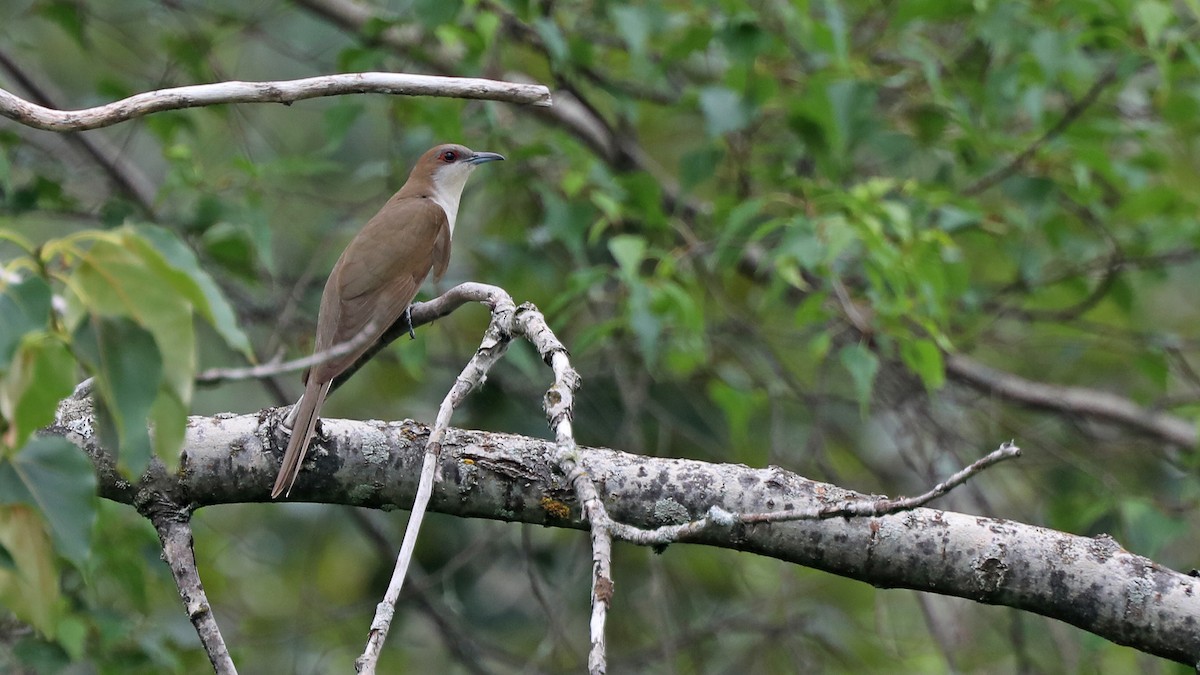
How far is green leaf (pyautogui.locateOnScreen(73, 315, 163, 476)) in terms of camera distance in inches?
→ 59.7

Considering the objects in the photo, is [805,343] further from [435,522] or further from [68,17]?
[68,17]

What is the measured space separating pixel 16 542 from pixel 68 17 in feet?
13.2

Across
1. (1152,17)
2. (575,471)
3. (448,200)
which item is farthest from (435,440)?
(1152,17)

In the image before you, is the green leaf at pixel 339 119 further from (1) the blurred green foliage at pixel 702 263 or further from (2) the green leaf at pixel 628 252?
A: (2) the green leaf at pixel 628 252

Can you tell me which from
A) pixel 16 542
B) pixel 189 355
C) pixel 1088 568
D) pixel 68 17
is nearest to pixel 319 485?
pixel 16 542

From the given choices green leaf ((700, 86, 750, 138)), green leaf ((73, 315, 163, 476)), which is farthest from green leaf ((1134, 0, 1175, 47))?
green leaf ((73, 315, 163, 476))

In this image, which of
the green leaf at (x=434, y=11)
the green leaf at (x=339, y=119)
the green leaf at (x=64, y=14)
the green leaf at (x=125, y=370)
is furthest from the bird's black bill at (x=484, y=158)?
the green leaf at (x=125, y=370)

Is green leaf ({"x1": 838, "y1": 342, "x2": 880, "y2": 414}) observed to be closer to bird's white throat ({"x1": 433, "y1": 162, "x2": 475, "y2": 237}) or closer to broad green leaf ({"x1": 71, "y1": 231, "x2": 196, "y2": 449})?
bird's white throat ({"x1": 433, "y1": 162, "x2": 475, "y2": 237})

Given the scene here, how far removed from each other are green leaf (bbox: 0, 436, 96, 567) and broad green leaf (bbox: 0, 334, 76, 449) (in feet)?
0.43

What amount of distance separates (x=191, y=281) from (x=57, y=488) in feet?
1.37

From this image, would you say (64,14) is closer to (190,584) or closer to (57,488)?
(190,584)

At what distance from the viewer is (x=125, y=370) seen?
153 cm

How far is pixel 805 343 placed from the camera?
649 cm

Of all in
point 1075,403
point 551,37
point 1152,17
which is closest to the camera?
point 1152,17
